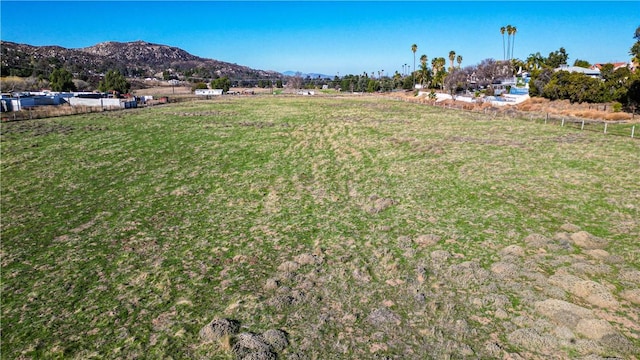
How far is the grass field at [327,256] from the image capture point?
24.5 feet

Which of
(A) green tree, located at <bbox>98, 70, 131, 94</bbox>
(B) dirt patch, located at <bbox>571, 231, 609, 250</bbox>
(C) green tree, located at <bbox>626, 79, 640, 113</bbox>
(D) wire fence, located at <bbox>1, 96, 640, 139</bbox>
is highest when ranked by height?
(A) green tree, located at <bbox>98, 70, 131, 94</bbox>

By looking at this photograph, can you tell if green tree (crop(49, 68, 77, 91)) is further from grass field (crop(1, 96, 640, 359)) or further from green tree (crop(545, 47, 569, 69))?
green tree (crop(545, 47, 569, 69))

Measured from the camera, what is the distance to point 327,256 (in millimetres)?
11047

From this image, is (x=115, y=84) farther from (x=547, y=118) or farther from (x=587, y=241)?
(x=587, y=241)

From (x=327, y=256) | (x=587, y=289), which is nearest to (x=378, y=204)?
(x=327, y=256)

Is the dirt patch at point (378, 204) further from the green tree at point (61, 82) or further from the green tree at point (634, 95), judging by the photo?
the green tree at point (61, 82)

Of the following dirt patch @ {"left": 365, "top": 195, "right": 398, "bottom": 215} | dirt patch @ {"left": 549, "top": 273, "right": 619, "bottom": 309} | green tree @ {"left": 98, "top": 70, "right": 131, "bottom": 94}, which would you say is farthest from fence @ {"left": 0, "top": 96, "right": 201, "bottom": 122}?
green tree @ {"left": 98, "top": 70, "right": 131, "bottom": 94}

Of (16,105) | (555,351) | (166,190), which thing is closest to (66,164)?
(166,190)

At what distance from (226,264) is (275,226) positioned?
121 inches

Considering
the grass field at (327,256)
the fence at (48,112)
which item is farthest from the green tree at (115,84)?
the grass field at (327,256)

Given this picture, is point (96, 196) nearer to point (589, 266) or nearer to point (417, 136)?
point (589, 266)

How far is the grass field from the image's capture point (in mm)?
7461

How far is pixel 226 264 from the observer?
35.2 feet

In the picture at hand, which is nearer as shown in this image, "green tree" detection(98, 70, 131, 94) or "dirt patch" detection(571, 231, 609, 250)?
"dirt patch" detection(571, 231, 609, 250)
